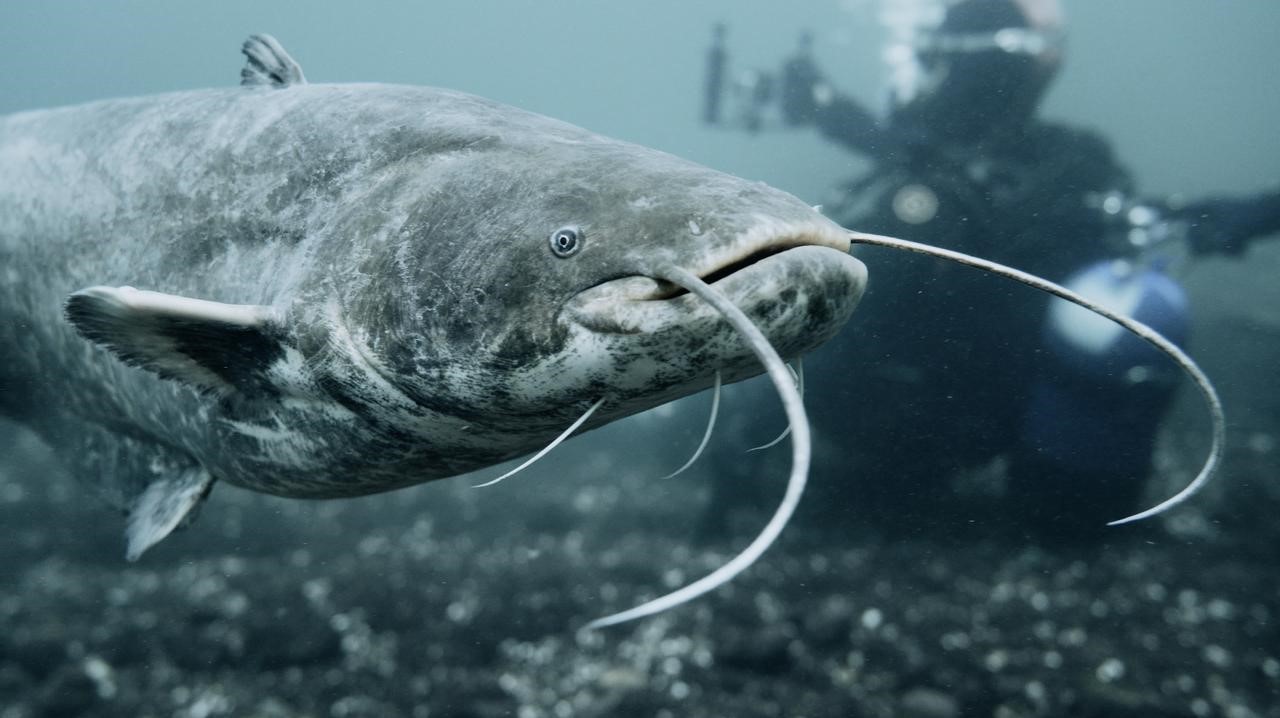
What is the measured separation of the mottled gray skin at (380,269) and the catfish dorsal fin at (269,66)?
10 centimetres

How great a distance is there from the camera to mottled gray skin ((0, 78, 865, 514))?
3.96 ft

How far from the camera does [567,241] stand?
128 centimetres

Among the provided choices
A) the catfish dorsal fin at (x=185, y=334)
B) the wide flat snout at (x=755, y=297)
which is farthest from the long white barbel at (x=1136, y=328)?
the catfish dorsal fin at (x=185, y=334)

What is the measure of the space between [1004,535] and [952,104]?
3459 millimetres

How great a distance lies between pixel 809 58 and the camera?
6883 mm

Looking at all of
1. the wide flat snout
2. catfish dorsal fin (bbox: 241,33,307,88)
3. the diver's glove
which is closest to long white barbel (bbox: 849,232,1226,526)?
the wide flat snout

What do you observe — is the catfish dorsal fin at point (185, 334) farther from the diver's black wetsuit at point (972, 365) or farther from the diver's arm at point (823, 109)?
the diver's arm at point (823, 109)

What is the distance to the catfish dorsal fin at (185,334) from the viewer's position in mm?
1510

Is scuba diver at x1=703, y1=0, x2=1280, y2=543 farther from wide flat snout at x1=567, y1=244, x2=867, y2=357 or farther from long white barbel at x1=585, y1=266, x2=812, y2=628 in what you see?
long white barbel at x1=585, y1=266, x2=812, y2=628

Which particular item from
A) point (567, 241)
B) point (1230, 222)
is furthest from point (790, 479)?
point (1230, 222)

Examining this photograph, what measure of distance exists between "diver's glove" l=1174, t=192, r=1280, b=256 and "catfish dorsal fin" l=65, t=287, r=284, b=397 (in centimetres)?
634

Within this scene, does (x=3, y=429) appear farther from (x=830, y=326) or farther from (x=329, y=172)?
(x=830, y=326)

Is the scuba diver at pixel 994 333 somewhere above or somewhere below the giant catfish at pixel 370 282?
below

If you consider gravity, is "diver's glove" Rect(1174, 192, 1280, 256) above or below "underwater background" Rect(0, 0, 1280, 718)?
above
